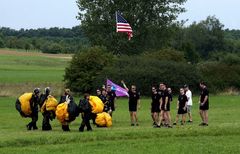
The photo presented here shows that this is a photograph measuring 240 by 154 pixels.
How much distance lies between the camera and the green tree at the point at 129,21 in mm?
67250

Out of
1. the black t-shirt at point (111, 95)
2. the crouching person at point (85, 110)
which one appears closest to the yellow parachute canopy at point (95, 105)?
the crouching person at point (85, 110)

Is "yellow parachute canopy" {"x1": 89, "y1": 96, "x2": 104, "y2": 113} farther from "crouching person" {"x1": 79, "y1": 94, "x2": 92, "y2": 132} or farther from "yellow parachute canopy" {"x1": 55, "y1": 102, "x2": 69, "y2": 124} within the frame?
"yellow parachute canopy" {"x1": 55, "y1": 102, "x2": 69, "y2": 124}

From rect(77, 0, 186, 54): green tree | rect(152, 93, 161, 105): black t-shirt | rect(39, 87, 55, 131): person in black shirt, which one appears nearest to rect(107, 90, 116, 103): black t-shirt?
rect(152, 93, 161, 105): black t-shirt

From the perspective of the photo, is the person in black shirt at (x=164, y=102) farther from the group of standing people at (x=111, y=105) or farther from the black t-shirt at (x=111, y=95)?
the black t-shirt at (x=111, y=95)

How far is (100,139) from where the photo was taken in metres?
21.0

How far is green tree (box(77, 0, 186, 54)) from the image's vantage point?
67.2 m

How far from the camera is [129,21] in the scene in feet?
221

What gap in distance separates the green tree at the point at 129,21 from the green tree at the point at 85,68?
11942mm

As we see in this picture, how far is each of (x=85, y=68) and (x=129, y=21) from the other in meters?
15.1

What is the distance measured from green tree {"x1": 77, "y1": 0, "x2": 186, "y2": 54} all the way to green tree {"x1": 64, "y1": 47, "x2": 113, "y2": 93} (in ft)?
39.2

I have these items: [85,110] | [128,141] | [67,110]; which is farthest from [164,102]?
[128,141]

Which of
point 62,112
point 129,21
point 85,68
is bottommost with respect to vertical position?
point 62,112

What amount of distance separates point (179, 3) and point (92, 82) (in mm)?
23293

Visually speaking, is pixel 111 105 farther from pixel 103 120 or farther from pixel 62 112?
pixel 62 112
